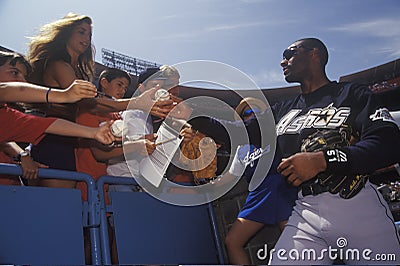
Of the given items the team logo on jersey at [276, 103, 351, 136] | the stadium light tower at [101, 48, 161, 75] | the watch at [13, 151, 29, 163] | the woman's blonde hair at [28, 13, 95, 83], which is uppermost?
the woman's blonde hair at [28, 13, 95, 83]

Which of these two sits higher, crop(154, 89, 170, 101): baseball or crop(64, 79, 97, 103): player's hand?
crop(64, 79, 97, 103): player's hand

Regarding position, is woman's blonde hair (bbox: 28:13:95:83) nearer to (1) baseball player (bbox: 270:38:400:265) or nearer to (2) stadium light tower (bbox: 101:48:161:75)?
(2) stadium light tower (bbox: 101:48:161:75)

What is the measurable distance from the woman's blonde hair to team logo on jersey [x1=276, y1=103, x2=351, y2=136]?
2.66ft

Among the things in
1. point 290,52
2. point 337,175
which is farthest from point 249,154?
point 337,175

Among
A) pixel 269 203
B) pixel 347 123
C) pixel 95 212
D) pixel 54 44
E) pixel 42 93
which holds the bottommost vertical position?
pixel 269 203

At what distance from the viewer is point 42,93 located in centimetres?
150

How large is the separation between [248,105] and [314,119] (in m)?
0.32

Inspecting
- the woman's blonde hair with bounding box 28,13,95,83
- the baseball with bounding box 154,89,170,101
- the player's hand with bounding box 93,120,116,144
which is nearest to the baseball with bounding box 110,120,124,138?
the player's hand with bounding box 93,120,116,144

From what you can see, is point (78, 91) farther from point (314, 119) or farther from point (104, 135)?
point (314, 119)

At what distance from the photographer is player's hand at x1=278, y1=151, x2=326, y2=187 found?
1332 mm

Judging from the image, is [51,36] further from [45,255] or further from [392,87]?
[392,87]

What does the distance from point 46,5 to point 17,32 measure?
158mm

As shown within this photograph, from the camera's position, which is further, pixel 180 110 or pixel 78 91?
pixel 180 110

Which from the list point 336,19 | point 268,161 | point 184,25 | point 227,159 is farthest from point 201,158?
point 336,19
